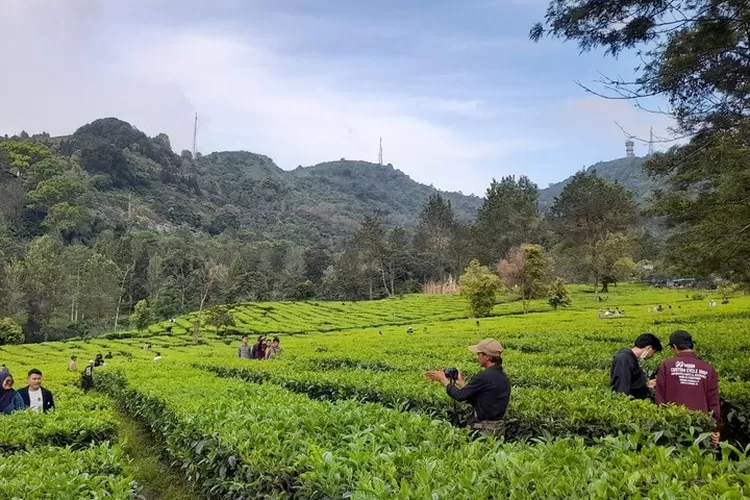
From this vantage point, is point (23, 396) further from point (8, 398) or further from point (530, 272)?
point (530, 272)

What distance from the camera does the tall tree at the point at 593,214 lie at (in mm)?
54375

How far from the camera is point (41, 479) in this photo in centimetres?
402

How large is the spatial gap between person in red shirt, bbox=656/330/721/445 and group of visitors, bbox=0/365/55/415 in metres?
8.45

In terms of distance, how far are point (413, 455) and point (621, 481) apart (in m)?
1.35

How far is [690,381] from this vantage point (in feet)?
18.1

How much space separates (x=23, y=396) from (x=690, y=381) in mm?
9236

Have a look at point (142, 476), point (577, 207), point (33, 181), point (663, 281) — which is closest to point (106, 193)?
point (33, 181)

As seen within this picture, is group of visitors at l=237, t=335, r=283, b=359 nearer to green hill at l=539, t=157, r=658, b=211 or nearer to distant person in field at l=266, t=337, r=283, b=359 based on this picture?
distant person in field at l=266, t=337, r=283, b=359

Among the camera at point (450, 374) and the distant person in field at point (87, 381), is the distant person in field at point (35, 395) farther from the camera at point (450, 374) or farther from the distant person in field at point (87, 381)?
the distant person in field at point (87, 381)

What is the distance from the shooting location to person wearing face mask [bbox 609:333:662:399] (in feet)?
20.7

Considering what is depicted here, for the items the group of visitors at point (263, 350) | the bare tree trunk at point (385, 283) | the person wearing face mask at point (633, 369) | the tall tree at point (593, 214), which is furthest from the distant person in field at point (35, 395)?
the bare tree trunk at point (385, 283)

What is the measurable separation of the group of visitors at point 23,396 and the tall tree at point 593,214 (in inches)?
1971

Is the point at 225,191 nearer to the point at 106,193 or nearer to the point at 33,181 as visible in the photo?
the point at 106,193

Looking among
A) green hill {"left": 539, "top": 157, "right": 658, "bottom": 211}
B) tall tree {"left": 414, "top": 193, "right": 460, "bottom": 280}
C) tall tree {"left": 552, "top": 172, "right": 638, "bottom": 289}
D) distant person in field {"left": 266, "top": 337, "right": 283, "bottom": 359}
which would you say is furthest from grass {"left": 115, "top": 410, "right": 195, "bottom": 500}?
green hill {"left": 539, "top": 157, "right": 658, "bottom": 211}
